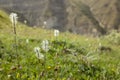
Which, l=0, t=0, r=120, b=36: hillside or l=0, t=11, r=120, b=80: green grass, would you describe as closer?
l=0, t=11, r=120, b=80: green grass

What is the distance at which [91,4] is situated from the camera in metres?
193

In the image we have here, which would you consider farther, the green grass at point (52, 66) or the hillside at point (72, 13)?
the hillside at point (72, 13)

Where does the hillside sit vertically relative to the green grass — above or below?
above

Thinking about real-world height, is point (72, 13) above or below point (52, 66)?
above

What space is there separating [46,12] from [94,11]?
35709 mm

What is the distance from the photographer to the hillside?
458 ft

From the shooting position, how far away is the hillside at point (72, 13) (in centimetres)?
13975

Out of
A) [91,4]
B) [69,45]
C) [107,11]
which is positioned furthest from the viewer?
[91,4]

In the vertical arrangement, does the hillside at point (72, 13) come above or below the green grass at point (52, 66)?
above

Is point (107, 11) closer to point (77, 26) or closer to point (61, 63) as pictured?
point (77, 26)

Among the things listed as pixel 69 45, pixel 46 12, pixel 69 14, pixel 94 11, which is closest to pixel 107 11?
pixel 94 11

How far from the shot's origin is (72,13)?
15988cm

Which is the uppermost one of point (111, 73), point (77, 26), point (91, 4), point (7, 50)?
point (91, 4)

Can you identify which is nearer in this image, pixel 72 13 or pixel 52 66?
pixel 52 66
